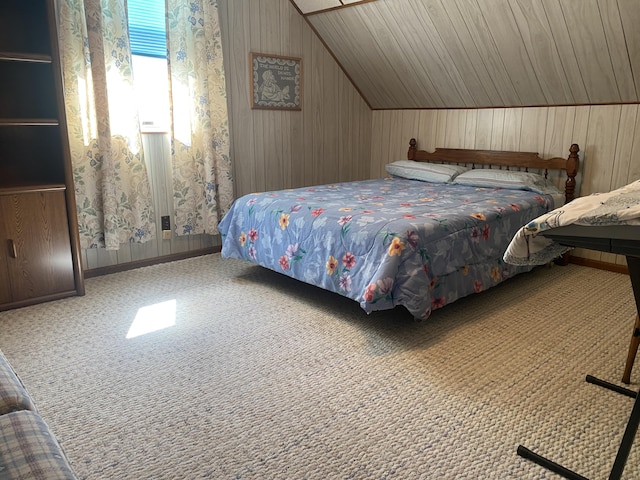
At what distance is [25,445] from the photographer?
0.89m

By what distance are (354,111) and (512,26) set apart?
1877 millimetres

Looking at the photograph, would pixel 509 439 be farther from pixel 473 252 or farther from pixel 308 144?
pixel 308 144

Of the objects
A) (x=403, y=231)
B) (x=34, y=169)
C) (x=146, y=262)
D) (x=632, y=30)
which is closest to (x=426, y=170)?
(x=632, y=30)

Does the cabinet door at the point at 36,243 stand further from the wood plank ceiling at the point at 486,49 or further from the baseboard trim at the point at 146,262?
the wood plank ceiling at the point at 486,49

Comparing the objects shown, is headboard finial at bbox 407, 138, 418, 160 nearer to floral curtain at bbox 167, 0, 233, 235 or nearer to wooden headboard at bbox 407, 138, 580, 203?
wooden headboard at bbox 407, 138, 580, 203

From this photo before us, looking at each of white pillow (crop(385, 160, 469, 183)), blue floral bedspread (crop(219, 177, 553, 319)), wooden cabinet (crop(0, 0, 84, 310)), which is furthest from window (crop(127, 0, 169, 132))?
white pillow (crop(385, 160, 469, 183))

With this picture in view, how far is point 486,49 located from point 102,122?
280 cm

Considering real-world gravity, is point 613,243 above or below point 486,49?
below

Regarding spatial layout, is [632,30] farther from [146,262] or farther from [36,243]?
[36,243]

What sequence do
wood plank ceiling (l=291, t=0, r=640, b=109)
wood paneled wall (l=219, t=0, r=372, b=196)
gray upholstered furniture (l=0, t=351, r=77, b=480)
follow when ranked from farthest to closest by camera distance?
wood paneled wall (l=219, t=0, r=372, b=196) → wood plank ceiling (l=291, t=0, r=640, b=109) → gray upholstered furniture (l=0, t=351, r=77, b=480)

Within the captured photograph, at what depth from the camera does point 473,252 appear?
2.78 metres

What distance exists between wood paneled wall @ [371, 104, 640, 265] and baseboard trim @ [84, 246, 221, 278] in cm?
219

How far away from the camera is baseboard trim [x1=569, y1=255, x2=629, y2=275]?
11.7 feet

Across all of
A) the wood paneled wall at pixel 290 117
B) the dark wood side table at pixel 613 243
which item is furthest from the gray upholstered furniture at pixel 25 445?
the wood paneled wall at pixel 290 117
